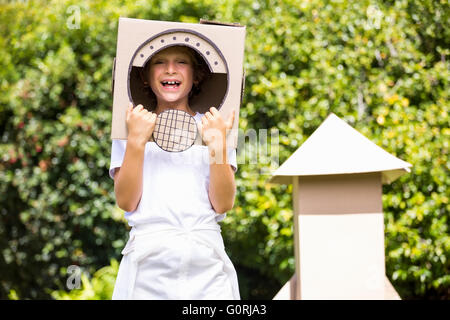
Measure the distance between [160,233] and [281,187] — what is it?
2.15 meters

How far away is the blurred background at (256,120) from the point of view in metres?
3.33

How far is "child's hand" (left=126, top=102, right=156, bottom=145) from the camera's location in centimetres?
151

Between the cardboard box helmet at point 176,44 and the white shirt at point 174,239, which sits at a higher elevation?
the cardboard box helmet at point 176,44

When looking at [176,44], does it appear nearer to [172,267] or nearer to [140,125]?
[140,125]

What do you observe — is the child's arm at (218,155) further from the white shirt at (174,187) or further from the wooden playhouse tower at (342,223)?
the wooden playhouse tower at (342,223)

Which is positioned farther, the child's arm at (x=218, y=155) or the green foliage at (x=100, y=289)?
the green foliage at (x=100, y=289)

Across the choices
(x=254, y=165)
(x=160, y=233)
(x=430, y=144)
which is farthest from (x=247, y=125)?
(x=160, y=233)

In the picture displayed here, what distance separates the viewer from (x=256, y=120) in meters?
4.08

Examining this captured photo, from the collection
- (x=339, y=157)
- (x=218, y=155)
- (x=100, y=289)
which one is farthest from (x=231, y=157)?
(x=100, y=289)

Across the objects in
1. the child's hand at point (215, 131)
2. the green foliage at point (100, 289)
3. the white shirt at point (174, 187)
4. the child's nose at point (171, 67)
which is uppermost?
the child's nose at point (171, 67)

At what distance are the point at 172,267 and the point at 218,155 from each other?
32 cm

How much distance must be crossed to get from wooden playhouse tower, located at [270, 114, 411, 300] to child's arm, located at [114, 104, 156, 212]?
2.77 feet

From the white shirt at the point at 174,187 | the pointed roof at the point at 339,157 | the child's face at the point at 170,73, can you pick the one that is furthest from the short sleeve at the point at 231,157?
the pointed roof at the point at 339,157

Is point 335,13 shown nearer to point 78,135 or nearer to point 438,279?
point 438,279
